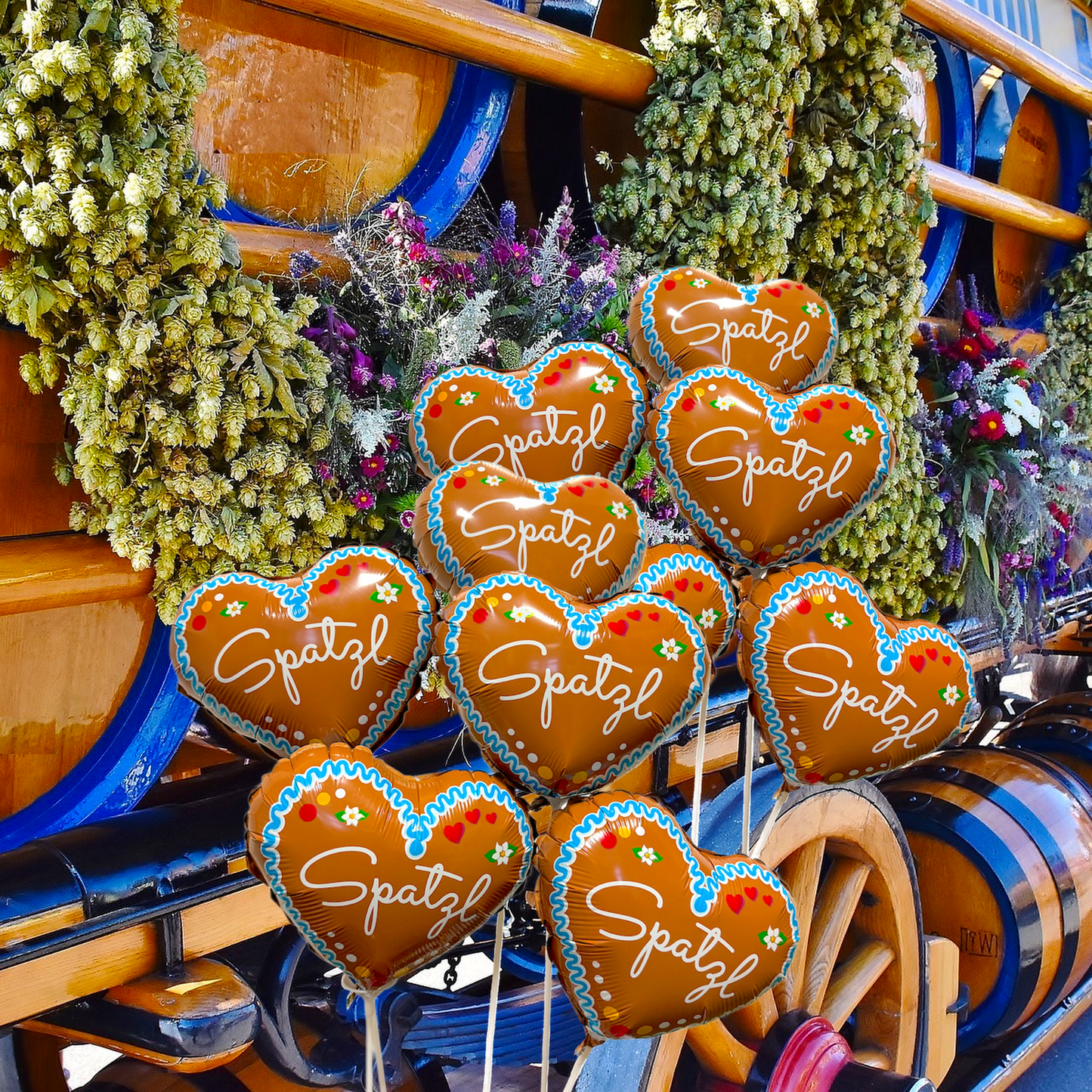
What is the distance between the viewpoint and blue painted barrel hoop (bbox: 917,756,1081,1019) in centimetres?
225

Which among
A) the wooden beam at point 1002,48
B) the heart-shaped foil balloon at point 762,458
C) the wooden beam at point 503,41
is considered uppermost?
the wooden beam at point 1002,48

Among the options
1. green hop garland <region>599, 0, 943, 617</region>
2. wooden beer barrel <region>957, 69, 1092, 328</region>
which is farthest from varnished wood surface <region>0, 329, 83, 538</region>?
wooden beer barrel <region>957, 69, 1092, 328</region>

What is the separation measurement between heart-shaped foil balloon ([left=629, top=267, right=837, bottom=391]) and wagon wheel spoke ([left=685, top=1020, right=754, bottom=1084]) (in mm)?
1054

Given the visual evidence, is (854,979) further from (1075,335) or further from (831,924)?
(1075,335)

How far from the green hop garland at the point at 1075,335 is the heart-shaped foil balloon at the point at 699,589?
2.02 m

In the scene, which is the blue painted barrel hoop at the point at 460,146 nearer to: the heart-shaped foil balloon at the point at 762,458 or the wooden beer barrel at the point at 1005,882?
the heart-shaped foil balloon at the point at 762,458

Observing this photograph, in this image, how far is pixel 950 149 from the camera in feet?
8.20

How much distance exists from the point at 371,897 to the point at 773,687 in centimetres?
46

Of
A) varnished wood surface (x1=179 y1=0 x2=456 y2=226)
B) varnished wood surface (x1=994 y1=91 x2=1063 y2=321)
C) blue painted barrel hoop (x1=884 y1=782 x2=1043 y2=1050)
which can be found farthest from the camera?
varnished wood surface (x1=994 y1=91 x2=1063 y2=321)

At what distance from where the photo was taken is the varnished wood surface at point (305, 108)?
4.10ft

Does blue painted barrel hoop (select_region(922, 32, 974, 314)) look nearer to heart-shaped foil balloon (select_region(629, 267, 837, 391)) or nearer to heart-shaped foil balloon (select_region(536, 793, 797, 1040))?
heart-shaped foil balloon (select_region(629, 267, 837, 391))

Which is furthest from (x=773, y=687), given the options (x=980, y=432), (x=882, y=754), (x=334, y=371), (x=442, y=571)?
(x=980, y=432)

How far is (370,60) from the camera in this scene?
1.39m

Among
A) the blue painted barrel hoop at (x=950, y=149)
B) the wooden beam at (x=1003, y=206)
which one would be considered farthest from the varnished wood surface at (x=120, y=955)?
the blue painted barrel hoop at (x=950, y=149)
